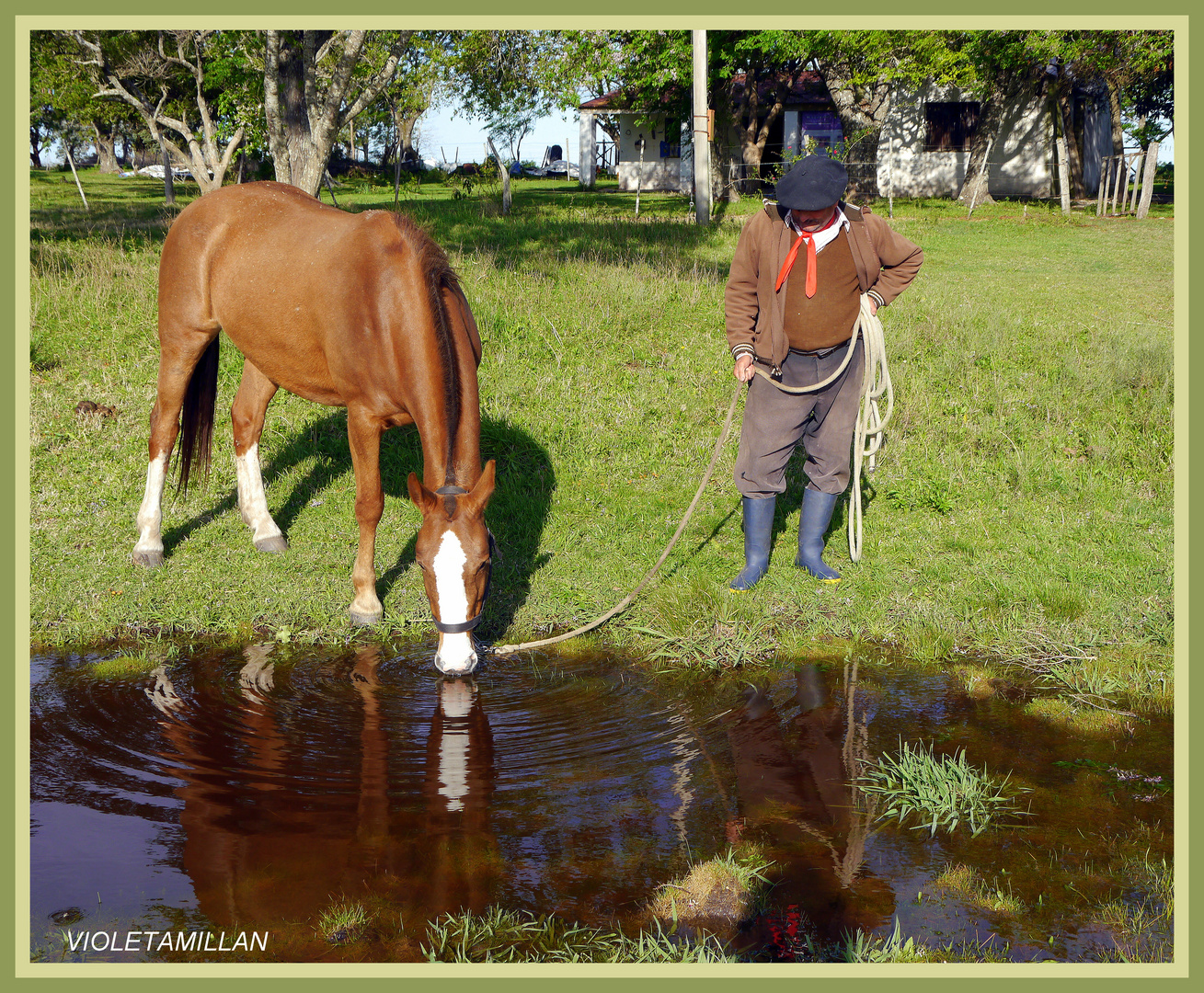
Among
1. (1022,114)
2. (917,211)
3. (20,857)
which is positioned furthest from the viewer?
(1022,114)

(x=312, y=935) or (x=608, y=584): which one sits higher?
(x=608, y=584)

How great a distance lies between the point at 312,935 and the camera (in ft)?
9.24

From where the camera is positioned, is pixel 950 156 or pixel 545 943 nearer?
pixel 545 943

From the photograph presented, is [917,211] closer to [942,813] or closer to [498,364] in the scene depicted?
[498,364]

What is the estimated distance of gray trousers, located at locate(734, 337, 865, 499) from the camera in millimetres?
5375

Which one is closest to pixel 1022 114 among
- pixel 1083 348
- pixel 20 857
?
pixel 1083 348

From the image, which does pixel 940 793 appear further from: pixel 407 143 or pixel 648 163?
pixel 407 143

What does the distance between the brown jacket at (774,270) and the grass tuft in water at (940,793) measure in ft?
7.88

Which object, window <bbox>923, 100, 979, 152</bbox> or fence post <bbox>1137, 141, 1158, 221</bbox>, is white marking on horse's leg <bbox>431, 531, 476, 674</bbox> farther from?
window <bbox>923, 100, 979, 152</bbox>

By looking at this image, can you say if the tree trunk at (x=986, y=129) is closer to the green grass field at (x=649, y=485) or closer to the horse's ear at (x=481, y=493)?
the green grass field at (x=649, y=485)

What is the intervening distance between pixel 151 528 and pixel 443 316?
283 cm

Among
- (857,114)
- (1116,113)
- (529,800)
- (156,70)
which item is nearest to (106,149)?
(156,70)

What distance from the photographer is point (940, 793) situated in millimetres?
3488

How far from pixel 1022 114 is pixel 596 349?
22.8 metres
